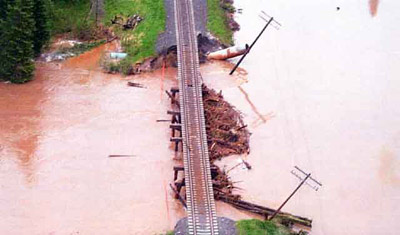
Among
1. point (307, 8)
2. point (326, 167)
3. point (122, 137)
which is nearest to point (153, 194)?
point (122, 137)

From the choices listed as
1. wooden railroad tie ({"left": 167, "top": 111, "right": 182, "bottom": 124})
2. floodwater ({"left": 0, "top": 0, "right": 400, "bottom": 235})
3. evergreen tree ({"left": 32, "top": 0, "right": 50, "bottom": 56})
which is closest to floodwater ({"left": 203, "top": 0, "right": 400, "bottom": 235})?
floodwater ({"left": 0, "top": 0, "right": 400, "bottom": 235})

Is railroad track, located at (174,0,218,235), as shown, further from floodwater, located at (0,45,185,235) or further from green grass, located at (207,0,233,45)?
green grass, located at (207,0,233,45)

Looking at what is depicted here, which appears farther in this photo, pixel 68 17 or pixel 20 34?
pixel 68 17

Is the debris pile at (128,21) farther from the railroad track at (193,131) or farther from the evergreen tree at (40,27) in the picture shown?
the evergreen tree at (40,27)

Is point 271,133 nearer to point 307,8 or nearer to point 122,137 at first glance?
point 122,137

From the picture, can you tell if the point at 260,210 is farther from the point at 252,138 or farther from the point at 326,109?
the point at 326,109

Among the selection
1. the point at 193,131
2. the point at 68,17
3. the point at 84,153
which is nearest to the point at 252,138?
the point at 193,131

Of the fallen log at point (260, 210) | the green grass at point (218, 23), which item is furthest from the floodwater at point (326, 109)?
the green grass at point (218, 23)
